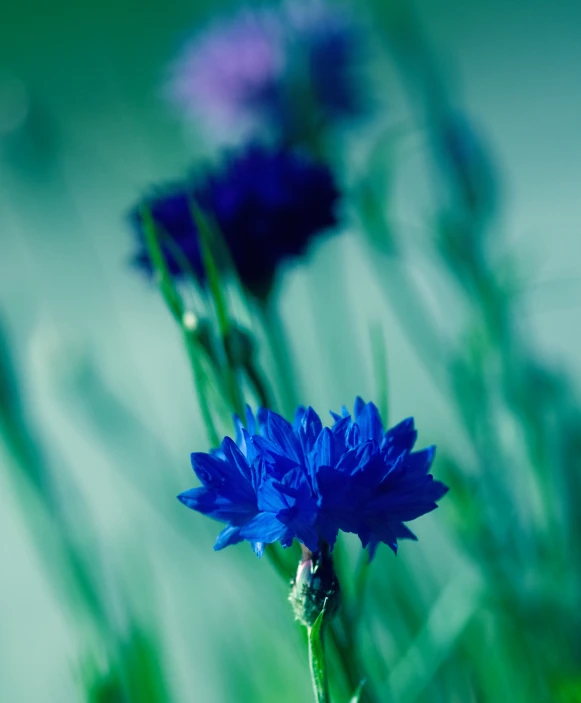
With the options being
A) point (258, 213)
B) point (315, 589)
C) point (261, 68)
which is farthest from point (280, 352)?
point (261, 68)

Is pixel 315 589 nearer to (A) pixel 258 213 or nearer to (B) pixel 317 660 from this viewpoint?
(B) pixel 317 660

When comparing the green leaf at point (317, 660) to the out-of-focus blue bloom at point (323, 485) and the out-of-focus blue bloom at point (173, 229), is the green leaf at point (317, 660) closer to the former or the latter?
the out-of-focus blue bloom at point (323, 485)

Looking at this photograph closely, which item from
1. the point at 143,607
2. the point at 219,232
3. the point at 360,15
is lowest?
the point at 143,607

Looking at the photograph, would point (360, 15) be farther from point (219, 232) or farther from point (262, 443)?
point (262, 443)

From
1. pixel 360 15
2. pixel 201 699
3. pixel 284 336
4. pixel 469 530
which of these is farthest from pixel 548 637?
pixel 360 15

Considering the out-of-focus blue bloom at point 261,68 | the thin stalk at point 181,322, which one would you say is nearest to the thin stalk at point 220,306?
the thin stalk at point 181,322

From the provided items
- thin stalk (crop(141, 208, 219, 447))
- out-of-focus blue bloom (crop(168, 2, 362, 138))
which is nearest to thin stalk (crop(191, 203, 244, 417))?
thin stalk (crop(141, 208, 219, 447))
